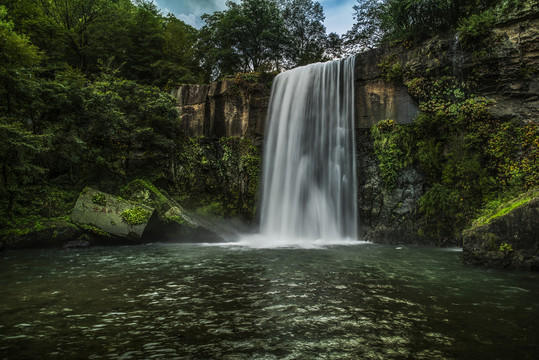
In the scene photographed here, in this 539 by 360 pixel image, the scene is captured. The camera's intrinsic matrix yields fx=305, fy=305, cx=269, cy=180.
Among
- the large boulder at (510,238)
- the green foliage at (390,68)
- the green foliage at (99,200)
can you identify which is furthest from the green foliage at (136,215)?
the green foliage at (390,68)

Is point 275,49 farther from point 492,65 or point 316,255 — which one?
→ point 316,255

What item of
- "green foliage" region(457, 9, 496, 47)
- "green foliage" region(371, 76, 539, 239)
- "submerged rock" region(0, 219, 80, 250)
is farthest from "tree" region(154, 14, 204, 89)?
"green foliage" region(457, 9, 496, 47)

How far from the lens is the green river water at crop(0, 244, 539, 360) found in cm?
302

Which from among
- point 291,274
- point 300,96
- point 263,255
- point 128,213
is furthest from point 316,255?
point 300,96

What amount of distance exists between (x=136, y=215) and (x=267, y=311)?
30.0 ft

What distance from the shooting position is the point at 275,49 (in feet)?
83.5

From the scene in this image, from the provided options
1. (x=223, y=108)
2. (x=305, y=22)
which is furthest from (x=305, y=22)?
(x=223, y=108)

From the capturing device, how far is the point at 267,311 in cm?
414

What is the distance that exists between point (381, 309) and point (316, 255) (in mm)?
4701

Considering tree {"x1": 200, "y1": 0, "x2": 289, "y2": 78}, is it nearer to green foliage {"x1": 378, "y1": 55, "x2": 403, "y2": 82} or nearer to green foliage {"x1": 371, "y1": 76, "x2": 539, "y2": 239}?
green foliage {"x1": 378, "y1": 55, "x2": 403, "y2": 82}

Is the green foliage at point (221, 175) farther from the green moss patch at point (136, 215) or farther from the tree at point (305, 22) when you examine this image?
the tree at point (305, 22)

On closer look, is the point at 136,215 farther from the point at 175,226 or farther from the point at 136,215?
the point at 175,226

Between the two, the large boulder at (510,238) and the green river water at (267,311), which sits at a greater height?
the large boulder at (510,238)

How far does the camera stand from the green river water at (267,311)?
3.02 m
